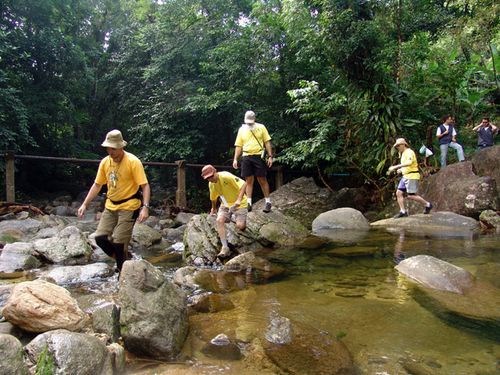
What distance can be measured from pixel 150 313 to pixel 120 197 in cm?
191

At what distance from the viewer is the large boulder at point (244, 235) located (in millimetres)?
6129

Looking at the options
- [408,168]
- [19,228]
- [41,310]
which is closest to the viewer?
[41,310]

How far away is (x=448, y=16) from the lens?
1481cm

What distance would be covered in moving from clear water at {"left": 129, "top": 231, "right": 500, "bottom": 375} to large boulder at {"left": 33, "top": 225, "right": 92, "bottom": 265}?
3155mm

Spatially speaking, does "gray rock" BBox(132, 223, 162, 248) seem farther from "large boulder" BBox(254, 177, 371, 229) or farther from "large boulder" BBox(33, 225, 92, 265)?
"large boulder" BBox(254, 177, 371, 229)

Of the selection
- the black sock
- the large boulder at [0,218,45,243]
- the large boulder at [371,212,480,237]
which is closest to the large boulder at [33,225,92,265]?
the large boulder at [0,218,45,243]

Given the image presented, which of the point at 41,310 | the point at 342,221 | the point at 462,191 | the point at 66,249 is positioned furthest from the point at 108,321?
the point at 462,191

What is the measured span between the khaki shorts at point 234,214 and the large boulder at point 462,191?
501cm

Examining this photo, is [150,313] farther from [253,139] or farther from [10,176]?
[10,176]

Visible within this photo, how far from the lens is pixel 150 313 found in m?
3.08

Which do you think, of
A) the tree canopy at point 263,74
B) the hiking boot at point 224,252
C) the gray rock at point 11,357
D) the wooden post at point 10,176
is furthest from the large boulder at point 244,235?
the tree canopy at point 263,74

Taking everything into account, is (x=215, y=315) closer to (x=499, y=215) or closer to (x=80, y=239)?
(x=80, y=239)

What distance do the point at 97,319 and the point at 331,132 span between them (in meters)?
9.57

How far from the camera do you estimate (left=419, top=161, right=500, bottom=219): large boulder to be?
27.3 feet
